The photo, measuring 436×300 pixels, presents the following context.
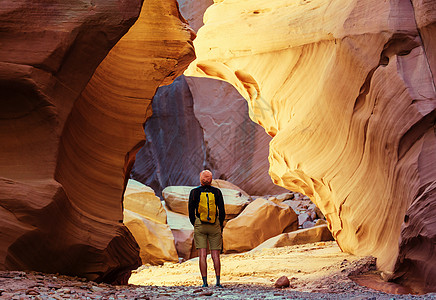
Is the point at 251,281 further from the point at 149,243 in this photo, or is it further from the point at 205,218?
the point at 149,243

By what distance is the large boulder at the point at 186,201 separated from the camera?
15047mm

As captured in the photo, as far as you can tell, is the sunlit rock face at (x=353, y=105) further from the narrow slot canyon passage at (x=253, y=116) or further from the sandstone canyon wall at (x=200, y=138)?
the sandstone canyon wall at (x=200, y=138)

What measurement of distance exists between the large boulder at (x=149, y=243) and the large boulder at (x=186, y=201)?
2813 mm

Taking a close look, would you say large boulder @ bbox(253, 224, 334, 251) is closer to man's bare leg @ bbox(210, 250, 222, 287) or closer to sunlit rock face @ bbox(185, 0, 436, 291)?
sunlit rock face @ bbox(185, 0, 436, 291)

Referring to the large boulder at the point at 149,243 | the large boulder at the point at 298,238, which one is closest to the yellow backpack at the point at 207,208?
the large boulder at the point at 298,238

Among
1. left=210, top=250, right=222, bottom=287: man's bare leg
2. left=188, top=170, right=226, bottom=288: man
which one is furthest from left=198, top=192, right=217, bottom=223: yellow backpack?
left=210, top=250, right=222, bottom=287: man's bare leg

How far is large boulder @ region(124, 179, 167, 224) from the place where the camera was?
13.1 m

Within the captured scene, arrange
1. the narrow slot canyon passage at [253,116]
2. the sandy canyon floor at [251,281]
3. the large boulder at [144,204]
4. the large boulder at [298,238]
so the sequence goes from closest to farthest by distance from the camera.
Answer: the sandy canyon floor at [251,281]
the narrow slot canyon passage at [253,116]
the large boulder at [298,238]
the large boulder at [144,204]

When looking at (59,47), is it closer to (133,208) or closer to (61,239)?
(61,239)

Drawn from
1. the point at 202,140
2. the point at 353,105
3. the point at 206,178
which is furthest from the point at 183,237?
the point at 202,140

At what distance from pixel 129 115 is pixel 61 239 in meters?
2.39

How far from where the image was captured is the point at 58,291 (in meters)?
3.72

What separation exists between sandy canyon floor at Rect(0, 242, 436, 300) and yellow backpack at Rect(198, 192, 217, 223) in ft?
2.36

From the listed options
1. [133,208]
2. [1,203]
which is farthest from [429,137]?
[133,208]
